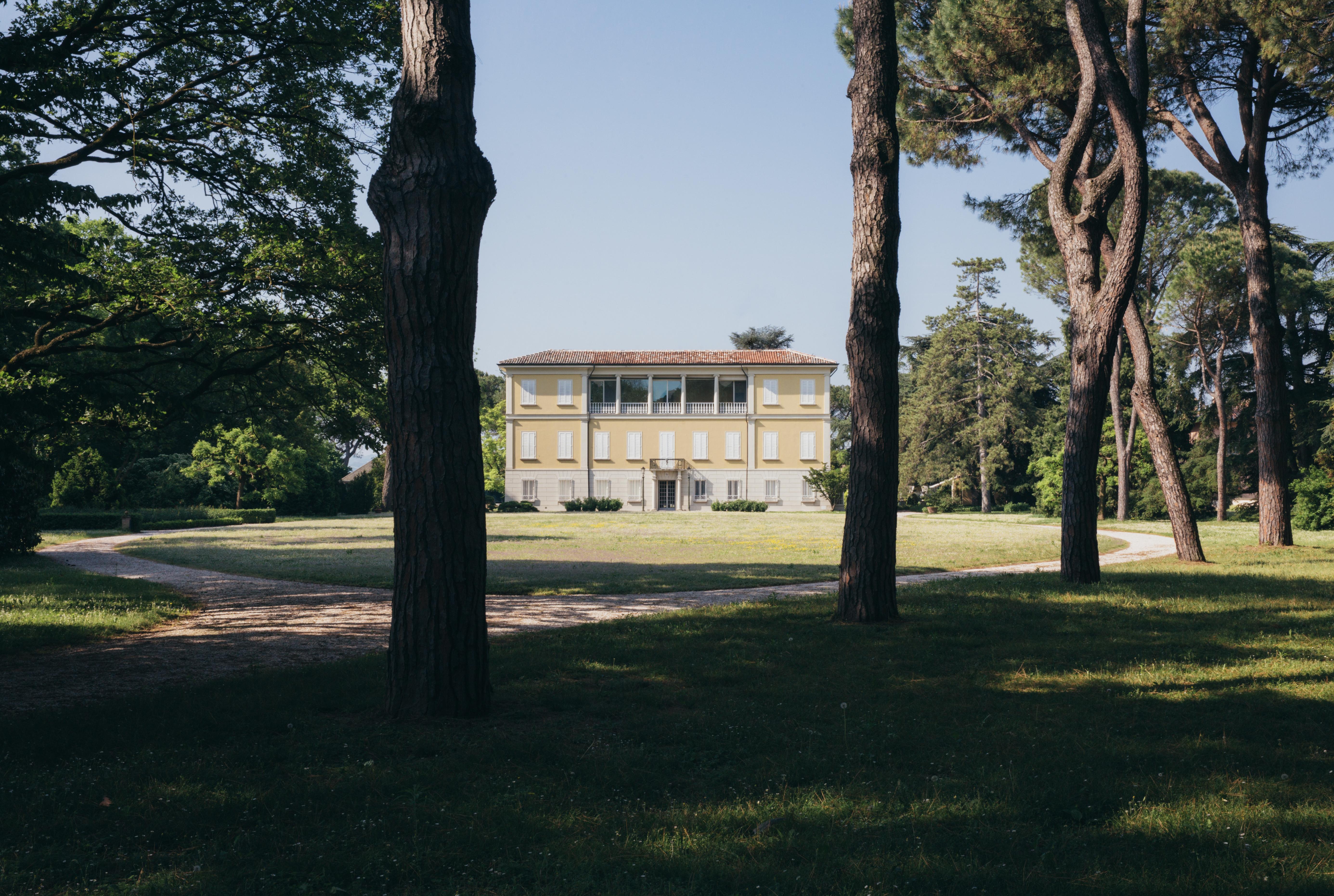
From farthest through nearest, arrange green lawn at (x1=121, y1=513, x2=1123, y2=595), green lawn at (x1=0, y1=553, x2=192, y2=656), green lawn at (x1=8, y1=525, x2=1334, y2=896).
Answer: green lawn at (x1=121, y1=513, x2=1123, y2=595), green lawn at (x1=0, y1=553, x2=192, y2=656), green lawn at (x1=8, y1=525, x2=1334, y2=896)

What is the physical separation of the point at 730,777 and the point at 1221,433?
3534 cm

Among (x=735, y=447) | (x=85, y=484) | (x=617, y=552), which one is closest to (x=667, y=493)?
(x=735, y=447)

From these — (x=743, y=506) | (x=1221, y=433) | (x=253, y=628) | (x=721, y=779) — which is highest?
(x=1221, y=433)

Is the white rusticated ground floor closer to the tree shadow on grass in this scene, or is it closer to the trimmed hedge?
the trimmed hedge

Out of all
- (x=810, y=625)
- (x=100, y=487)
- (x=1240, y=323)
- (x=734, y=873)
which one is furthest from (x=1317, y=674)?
(x=100, y=487)

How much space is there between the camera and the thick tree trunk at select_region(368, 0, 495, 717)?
4418 millimetres

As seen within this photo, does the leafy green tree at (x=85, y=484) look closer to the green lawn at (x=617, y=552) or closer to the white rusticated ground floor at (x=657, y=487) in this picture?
the green lawn at (x=617, y=552)

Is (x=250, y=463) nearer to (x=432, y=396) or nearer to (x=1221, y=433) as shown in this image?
(x=432, y=396)

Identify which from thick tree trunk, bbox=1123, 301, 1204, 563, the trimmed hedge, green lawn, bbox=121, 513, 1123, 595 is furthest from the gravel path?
the trimmed hedge

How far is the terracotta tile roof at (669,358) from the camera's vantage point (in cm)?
4738

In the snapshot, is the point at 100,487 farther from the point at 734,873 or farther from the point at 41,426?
the point at 734,873

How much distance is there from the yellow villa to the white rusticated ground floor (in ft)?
0.17

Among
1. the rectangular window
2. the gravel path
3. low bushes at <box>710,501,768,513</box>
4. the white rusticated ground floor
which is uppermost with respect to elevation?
the rectangular window

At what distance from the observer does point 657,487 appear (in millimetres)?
47938
